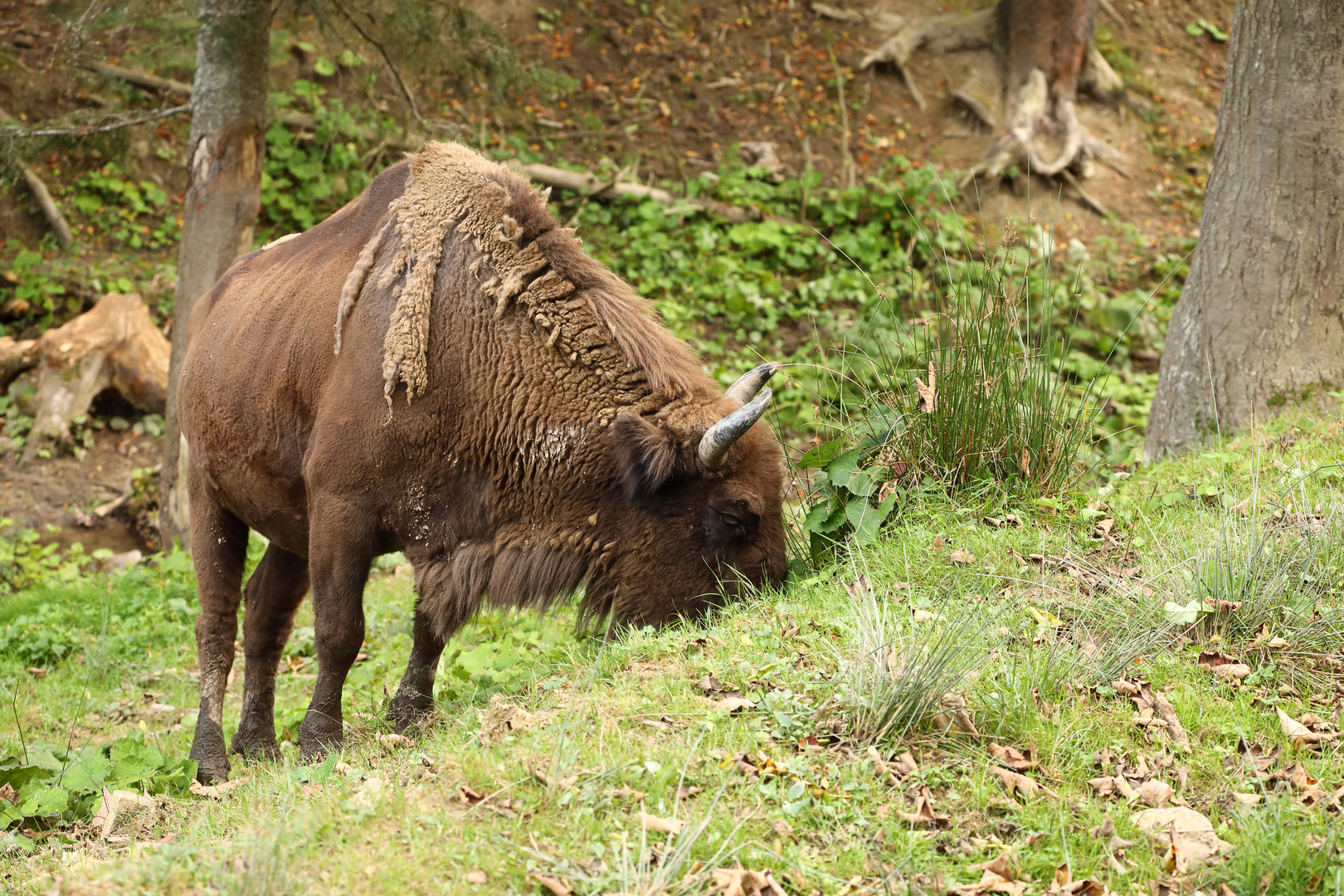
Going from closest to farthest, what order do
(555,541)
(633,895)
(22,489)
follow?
1. (633,895)
2. (555,541)
3. (22,489)

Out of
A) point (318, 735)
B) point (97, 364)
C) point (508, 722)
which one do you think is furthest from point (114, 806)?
point (97, 364)

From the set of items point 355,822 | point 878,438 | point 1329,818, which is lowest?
point 355,822

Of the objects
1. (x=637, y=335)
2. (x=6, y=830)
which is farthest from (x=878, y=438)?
(x=6, y=830)

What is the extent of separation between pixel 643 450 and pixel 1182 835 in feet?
8.59

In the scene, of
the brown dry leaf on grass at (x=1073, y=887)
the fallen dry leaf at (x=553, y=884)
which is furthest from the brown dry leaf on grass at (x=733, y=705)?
the brown dry leaf on grass at (x=1073, y=887)

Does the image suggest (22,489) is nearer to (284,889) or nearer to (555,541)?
(555,541)

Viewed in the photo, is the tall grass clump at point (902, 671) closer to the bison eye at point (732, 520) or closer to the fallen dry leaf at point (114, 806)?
the bison eye at point (732, 520)

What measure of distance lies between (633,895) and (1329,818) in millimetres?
2093

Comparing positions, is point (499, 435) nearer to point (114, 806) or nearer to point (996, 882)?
point (114, 806)

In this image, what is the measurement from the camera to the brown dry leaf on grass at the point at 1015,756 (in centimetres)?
364

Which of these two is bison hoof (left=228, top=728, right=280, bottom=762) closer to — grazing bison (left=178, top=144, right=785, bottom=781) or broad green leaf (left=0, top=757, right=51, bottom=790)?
grazing bison (left=178, top=144, right=785, bottom=781)

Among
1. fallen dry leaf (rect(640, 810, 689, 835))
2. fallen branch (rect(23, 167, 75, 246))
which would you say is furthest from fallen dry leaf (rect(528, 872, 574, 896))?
fallen branch (rect(23, 167, 75, 246))

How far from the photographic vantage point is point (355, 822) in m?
3.46

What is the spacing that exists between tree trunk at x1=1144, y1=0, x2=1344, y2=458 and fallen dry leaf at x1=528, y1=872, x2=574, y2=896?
505 centimetres
